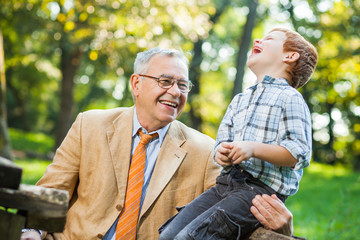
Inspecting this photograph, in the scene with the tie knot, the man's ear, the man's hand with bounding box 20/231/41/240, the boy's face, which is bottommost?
the man's hand with bounding box 20/231/41/240

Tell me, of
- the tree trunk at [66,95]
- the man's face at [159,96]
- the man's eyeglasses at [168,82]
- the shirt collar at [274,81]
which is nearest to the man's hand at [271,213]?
the shirt collar at [274,81]

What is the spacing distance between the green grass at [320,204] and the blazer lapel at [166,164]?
2.05 meters

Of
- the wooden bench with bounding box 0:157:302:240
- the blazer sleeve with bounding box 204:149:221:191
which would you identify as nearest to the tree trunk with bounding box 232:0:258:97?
the blazer sleeve with bounding box 204:149:221:191

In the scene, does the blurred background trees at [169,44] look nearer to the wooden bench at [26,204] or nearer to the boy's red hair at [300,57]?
the boy's red hair at [300,57]

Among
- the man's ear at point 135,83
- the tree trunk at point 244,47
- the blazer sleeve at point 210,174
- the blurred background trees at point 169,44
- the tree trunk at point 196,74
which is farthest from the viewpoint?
the tree trunk at point 196,74

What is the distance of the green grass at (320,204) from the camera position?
6.92 m

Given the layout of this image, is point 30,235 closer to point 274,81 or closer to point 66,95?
point 274,81

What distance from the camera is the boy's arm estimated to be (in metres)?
2.10

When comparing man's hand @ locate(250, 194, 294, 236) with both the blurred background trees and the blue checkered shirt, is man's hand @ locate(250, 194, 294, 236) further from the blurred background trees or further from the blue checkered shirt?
the blurred background trees

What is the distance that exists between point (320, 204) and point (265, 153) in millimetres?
9396

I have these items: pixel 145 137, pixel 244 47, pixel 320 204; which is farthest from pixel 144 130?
pixel 320 204

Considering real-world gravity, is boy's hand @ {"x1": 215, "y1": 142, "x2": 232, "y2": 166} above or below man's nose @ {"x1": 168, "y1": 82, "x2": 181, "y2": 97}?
below

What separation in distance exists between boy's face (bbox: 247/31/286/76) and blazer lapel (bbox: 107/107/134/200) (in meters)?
1.17

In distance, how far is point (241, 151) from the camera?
2086 millimetres
